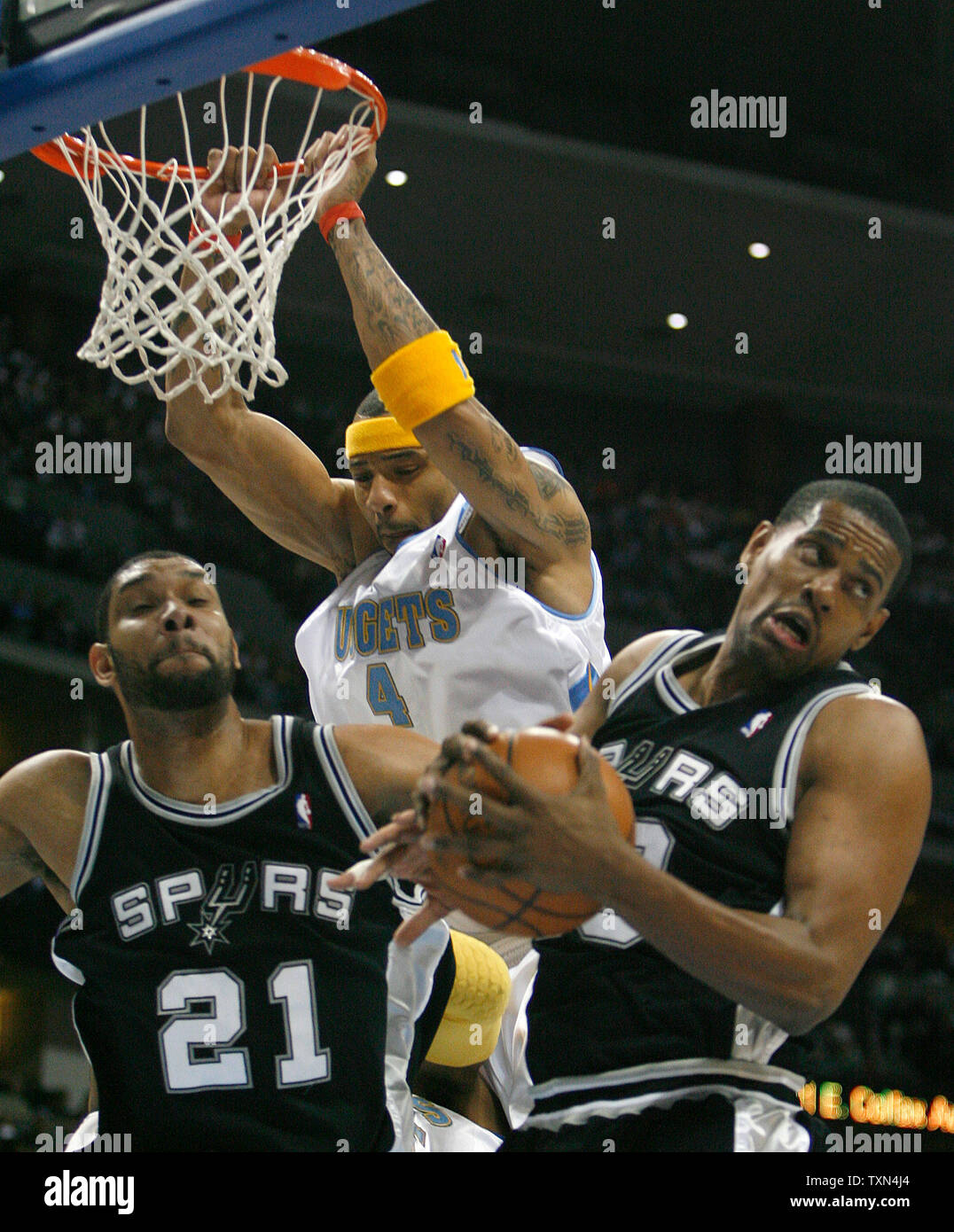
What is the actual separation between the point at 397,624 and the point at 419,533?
332 millimetres

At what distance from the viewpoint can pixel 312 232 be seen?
12.0 meters

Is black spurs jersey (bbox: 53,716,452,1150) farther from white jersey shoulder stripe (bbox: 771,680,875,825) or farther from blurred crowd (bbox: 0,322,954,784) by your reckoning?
blurred crowd (bbox: 0,322,954,784)

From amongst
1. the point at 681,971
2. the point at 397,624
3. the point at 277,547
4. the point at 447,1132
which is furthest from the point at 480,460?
the point at 277,547

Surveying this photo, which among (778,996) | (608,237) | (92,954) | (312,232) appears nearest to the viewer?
(778,996)

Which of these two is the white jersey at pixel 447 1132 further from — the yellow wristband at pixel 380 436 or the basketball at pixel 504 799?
the yellow wristband at pixel 380 436

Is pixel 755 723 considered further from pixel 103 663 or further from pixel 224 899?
pixel 103 663

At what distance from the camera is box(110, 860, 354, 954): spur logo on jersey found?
293 centimetres

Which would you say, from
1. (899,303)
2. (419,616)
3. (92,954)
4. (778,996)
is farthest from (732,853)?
(899,303)

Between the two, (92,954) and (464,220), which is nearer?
(92,954)

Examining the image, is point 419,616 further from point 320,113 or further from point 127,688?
point 320,113

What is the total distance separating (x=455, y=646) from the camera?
3926 mm

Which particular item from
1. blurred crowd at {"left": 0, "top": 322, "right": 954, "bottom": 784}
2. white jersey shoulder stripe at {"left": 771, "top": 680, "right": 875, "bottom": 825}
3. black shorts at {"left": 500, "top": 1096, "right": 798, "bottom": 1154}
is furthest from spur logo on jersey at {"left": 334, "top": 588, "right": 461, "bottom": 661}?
blurred crowd at {"left": 0, "top": 322, "right": 954, "bottom": 784}

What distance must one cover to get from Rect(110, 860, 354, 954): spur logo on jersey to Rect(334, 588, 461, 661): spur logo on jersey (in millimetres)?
1108

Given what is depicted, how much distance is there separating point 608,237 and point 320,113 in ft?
10.2
